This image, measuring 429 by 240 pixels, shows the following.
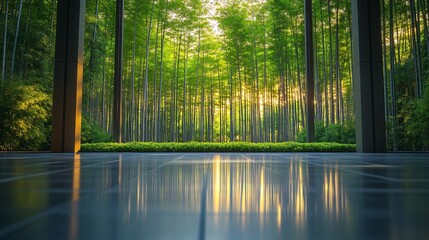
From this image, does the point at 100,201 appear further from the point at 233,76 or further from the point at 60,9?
the point at 233,76

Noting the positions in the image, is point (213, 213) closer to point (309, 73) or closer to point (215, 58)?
point (309, 73)

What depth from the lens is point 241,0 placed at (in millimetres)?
14547

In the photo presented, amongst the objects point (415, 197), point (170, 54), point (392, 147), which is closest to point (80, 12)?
point (415, 197)

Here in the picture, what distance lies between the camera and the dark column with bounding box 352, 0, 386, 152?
20.0 ft

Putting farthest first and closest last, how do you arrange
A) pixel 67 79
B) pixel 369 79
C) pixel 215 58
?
1. pixel 215 58
2. pixel 369 79
3. pixel 67 79

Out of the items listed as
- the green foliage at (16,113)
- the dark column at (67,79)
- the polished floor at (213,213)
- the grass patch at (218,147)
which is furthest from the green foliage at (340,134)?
the polished floor at (213,213)

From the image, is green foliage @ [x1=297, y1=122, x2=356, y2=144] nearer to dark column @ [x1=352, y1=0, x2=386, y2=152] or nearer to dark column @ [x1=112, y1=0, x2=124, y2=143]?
dark column @ [x1=352, y1=0, x2=386, y2=152]

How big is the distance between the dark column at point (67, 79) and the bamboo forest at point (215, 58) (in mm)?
584

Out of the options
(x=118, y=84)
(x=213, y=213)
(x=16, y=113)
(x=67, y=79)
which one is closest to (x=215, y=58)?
(x=118, y=84)

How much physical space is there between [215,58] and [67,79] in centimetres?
1166

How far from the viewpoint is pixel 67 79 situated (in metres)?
6.01

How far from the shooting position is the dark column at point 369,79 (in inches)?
240

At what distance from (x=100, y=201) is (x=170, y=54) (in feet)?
54.2

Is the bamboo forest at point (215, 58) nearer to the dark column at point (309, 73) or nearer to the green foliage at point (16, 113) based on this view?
the green foliage at point (16, 113)
